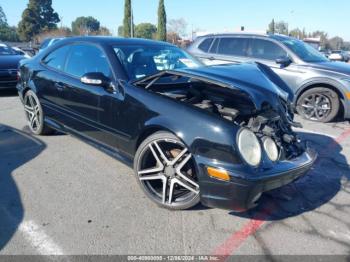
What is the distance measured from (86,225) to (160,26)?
4159 centimetres

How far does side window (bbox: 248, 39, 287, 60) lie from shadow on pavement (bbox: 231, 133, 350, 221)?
315 cm

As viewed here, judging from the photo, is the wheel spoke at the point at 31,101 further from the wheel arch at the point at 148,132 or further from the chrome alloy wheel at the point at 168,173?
the chrome alloy wheel at the point at 168,173

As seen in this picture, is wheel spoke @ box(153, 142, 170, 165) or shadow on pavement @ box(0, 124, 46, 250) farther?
wheel spoke @ box(153, 142, 170, 165)

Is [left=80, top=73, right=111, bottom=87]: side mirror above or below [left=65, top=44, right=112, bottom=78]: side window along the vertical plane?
below

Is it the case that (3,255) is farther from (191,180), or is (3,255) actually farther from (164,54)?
(164,54)

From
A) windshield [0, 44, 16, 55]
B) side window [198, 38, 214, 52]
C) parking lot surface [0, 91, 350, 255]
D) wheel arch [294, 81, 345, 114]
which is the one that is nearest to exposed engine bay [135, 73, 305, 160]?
parking lot surface [0, 91, 350, 255]

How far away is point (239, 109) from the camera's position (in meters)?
3.10

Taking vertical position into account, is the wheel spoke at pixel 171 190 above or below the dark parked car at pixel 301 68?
below

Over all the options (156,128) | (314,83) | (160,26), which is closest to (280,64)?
(314,83)

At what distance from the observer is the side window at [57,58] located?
4266mm

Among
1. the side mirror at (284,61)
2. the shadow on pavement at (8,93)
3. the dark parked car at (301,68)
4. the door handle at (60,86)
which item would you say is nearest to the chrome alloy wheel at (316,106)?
the dark parked car at (301,68)

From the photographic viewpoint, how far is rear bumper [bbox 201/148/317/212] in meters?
2.48

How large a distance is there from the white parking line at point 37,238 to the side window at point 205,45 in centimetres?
617

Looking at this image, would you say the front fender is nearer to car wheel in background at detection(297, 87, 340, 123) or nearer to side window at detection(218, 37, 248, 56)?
car wheel in background at detection(297, 87, 340, 123)
